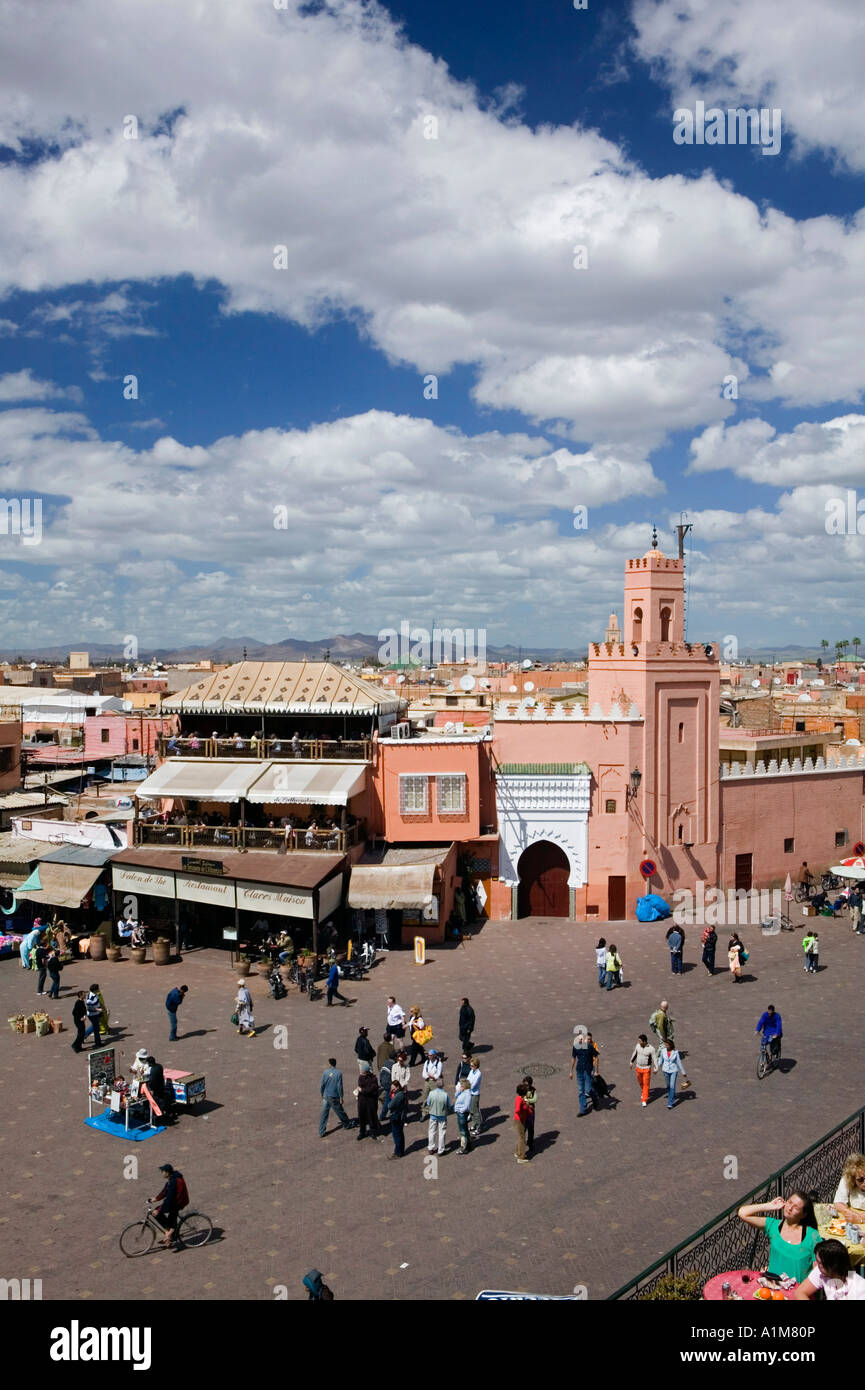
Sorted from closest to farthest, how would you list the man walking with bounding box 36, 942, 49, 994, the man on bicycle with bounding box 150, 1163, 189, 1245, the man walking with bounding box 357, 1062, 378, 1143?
the man on bicycle with bounding box 150, 1163, 189, 1245, the man walking with bounding box 357, 1062, 378, 1143, the man walking with bounding box 36, 942, 49, 994

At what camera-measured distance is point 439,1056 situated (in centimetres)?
1495

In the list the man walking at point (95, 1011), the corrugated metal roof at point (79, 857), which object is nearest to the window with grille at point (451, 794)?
the corrugated metal roof at point (79, 857)

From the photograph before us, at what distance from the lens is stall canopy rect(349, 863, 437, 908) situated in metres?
24.3

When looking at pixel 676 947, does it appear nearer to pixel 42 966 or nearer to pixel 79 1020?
pixel 79 1020

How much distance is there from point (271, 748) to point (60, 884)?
6.63m

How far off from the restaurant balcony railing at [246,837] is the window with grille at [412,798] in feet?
4.45

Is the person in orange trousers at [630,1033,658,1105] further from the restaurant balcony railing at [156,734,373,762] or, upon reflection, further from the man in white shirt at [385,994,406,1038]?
the restaurant balcony railing at [156,734,373,762]

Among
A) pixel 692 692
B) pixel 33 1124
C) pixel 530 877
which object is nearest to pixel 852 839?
pixel 692 692

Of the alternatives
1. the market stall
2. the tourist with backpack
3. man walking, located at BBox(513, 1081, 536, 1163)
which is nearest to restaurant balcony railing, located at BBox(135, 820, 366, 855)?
the tourist with backpack

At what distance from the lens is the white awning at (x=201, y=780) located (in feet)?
88.1

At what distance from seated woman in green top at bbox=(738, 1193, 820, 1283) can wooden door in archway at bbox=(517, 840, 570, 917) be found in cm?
2003

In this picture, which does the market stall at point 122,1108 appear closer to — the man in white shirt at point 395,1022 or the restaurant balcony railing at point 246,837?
the man in white shirt at point 395,1022

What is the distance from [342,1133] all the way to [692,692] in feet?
62.5
